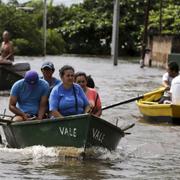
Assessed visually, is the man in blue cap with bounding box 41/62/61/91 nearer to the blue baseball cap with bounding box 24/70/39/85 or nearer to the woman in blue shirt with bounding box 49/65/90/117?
the blue baseball cap with bounding box 24/70/39/85

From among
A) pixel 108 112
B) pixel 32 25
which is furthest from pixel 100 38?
pixel 108 112

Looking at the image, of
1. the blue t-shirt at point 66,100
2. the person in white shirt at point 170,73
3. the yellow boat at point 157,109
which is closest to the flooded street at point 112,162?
the blue t-shirt at point 66,100

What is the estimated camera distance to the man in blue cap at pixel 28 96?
12.4 meters

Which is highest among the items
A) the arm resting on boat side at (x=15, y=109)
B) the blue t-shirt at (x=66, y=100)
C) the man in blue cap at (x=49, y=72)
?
the man in blue cap at (x=49, y=72)

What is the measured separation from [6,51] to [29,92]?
12.2 m

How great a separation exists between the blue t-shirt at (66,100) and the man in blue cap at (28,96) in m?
0.49

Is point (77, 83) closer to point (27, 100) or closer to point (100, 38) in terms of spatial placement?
point (27, 100)

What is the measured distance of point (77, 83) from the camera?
40.8ft

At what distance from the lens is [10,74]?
81.5 feet

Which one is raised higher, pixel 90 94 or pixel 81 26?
pixel 90 94

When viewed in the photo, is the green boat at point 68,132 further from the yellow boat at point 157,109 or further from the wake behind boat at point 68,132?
the yellow boat at point 157,109

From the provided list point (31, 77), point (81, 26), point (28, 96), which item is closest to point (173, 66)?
point (28, 96)

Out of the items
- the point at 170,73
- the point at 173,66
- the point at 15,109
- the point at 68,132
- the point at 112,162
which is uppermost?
the point at 173,66

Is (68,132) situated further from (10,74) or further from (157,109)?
(10,74)
